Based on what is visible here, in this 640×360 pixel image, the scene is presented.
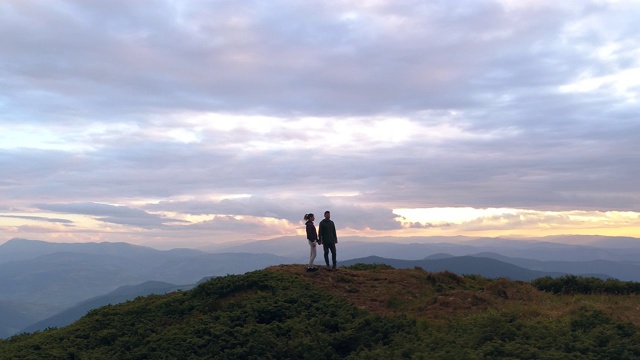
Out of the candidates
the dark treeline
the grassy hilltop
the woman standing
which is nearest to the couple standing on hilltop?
the woman standing

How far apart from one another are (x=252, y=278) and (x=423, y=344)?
982 centimetres

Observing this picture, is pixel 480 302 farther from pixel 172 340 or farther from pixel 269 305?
pixel 172 340

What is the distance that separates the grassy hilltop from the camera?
1329cm

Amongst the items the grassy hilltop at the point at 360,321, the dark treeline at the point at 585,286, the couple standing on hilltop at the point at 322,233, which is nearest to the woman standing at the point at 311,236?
the couple standing on hilltop at the point at 322,233

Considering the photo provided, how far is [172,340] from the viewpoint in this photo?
1683 cm

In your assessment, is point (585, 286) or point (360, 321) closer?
point (360, 321)

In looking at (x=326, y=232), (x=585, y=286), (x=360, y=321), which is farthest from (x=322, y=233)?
(x=585, y=286)

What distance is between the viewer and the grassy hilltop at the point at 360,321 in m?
13.3

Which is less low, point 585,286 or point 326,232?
point 326,232

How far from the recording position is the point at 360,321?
16359 millimetres

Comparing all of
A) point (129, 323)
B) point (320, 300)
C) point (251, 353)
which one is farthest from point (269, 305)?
point (129, 323)

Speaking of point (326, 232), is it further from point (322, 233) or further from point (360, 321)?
point (360, 321)

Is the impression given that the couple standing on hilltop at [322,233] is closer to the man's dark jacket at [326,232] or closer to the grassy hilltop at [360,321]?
the man's dark jacket at [326,232]

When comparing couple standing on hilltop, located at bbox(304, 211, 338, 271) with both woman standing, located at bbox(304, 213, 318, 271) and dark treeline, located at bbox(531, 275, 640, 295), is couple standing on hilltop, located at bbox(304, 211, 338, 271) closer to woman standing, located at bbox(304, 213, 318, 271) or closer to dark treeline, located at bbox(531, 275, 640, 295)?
woman standing, located at bbox(304, 213, 318, 271)
